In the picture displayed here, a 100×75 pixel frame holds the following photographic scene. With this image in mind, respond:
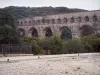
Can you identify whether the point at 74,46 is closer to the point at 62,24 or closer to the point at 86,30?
the point at 86,30


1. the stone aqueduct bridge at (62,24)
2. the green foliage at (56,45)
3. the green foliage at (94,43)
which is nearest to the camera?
the green foliage at (56,45)

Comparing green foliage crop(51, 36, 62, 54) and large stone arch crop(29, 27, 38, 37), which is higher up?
large stone arch crop(29, 27, 38, 37)

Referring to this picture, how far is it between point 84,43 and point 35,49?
13024 mm

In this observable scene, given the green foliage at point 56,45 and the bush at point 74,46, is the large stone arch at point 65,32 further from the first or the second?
the green foliage at point 56,45

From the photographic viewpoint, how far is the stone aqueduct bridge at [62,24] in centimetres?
5791

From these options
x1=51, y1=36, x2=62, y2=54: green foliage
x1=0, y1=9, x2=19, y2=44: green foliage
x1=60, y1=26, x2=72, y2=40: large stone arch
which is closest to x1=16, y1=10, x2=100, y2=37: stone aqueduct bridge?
x1=60, y1=26, x2=72, y2=40: large stone arch

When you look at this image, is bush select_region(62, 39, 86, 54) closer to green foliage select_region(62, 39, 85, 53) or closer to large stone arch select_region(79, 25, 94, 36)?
green foliage select_region(62, 39, 85, 53)

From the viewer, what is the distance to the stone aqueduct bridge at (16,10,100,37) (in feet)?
190

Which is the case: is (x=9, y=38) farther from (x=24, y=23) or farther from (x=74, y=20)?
(x=24, y=23)

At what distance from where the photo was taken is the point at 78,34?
59250mm

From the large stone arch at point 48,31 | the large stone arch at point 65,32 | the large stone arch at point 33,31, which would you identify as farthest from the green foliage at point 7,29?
the large stone arch at point 33,31

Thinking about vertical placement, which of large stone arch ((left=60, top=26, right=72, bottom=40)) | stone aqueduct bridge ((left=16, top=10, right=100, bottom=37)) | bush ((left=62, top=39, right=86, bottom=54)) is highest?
stone aqueduct bridge ((left=16, top=10, right=100, bottom=37))

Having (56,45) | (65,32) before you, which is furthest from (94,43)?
(65,32)

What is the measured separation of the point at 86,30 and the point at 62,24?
6034 millimetres
